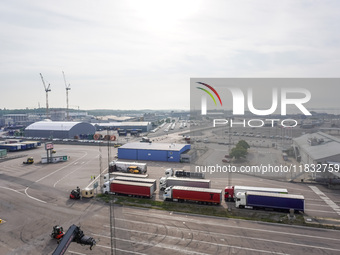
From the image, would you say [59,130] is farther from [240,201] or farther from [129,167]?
[240,201]

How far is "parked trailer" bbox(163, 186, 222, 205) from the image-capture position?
22906mm

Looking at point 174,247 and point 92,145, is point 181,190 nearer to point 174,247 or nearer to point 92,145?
point 174,247

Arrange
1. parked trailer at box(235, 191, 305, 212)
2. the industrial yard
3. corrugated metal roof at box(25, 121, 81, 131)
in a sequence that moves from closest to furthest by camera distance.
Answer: the industrial yard, parked trailer at box(235, 191, 305, 212), corrugated metal roof at box(25, 121, 81, 131)

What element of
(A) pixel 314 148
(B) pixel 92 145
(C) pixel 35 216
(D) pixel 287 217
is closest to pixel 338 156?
(A) pixel 314 148

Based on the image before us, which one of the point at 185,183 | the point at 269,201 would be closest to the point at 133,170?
the point at 185,183

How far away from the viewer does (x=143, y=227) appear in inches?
738

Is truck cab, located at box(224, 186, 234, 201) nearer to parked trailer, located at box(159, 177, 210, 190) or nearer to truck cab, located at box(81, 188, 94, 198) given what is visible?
parked trailer, located at box(159, 177, 210, 190)

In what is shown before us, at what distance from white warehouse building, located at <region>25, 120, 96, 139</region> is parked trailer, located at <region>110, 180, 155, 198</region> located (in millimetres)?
56006

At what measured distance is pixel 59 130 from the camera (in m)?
76.8

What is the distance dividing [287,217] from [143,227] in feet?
39.7

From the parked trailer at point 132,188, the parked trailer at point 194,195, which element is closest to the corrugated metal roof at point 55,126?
the parked trailer at point 132,188

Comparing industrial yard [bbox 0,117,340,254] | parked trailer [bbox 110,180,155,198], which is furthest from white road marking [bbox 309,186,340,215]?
parked trailer [bbox 110,180,155,198]

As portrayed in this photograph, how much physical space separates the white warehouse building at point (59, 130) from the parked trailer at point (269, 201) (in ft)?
215

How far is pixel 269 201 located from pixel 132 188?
1337 cm
